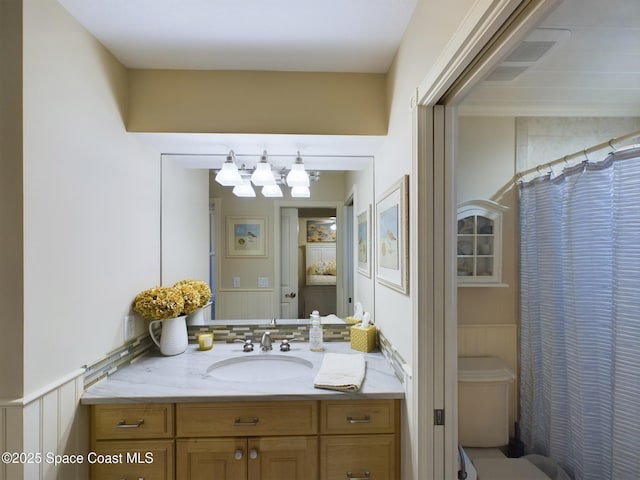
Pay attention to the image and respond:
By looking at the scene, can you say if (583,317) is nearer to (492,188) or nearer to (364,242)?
(492,188)

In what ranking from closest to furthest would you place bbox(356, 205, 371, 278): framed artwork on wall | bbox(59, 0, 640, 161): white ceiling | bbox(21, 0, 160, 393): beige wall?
bbox(21, 0, 160, 393): beige wall, bbox(59, 0, 640, 161): white ceiling, bbox(356, 205, 371, 278): framed artwork on wall

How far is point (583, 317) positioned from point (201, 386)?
5.87 feet

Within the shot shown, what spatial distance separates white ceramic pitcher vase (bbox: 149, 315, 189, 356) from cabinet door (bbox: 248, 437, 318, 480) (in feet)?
2.29

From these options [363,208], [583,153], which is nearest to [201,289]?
[363,208]

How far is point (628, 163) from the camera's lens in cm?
119

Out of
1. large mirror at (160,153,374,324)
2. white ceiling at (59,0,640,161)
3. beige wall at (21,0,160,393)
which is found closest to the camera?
beige wall at (21,0,160,393)

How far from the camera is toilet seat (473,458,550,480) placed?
58.1 inches

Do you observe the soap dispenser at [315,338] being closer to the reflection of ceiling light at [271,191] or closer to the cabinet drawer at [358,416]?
the cabinet drawer at [358,416]

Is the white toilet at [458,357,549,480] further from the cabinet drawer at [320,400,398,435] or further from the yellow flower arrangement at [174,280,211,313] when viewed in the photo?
the yellow flower arrangement at [174,280,211,313]

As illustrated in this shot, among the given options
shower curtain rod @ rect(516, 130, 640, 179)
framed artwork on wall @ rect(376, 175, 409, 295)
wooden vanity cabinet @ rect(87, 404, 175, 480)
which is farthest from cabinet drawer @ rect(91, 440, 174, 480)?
shower curtain rod @ rect(516, 130, 640, 179)

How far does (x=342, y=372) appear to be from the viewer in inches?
51.7

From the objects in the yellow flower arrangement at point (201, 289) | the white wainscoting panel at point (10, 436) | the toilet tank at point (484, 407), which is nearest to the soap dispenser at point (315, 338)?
the yellow flower arrangement at point (201, 289)

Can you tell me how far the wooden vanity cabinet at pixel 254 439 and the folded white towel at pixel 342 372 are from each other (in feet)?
0.24

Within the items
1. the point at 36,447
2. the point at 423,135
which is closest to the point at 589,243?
the point at 423,135
